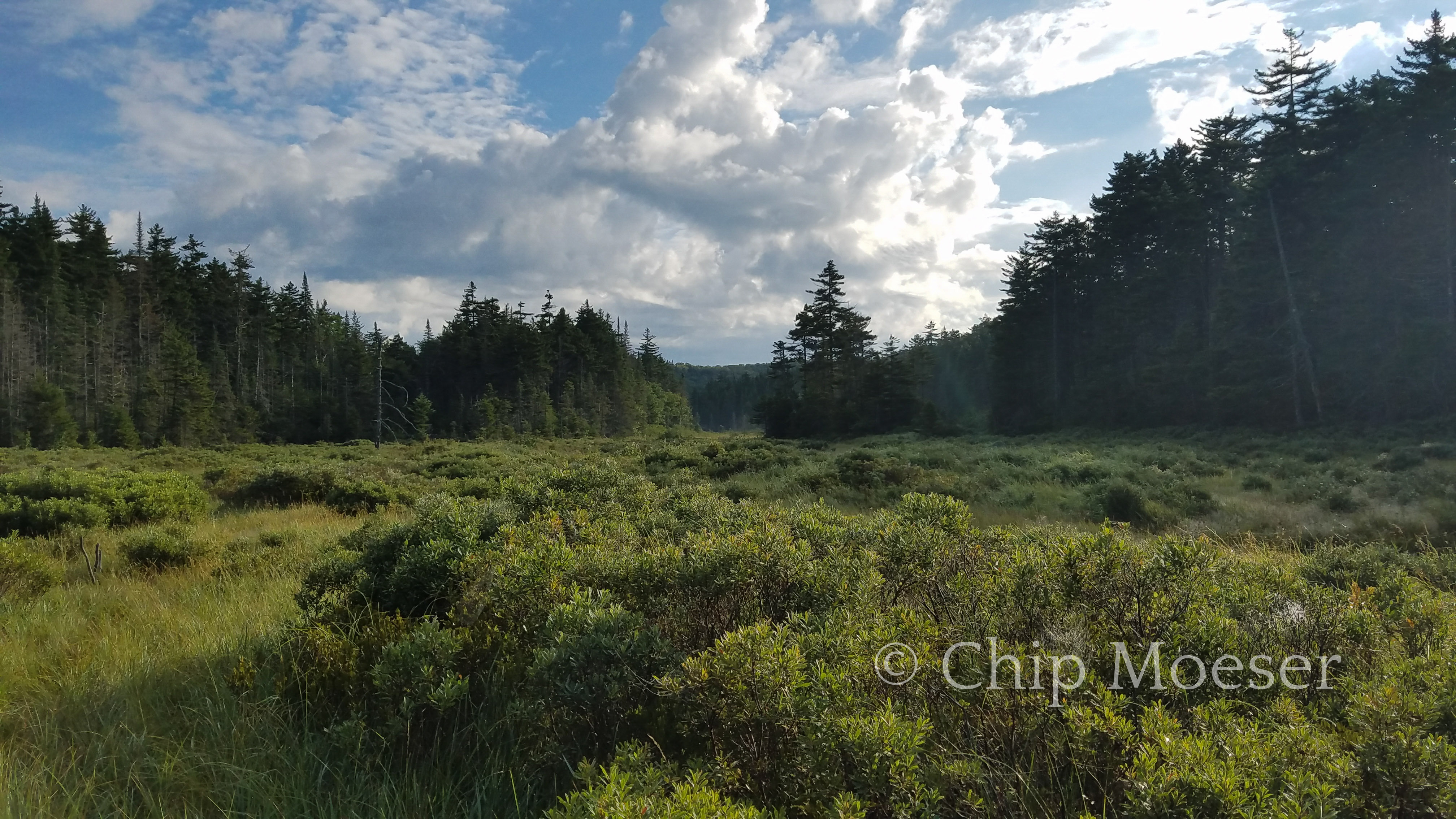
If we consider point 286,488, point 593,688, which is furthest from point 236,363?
point 593,688

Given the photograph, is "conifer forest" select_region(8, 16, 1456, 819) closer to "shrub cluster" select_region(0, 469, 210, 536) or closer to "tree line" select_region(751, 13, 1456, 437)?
"shrub cluster" select_region(0, 469, 210, 536)

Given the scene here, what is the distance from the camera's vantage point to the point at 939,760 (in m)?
2.08

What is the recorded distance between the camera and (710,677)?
2229 millimetres

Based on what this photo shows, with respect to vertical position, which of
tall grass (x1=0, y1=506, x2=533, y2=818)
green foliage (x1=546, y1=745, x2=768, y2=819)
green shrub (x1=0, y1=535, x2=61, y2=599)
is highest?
green foliage (x1=546, y1=745, x2=768, y2=819)

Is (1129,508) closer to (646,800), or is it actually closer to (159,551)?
(646,800)

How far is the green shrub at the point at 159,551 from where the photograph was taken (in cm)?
745

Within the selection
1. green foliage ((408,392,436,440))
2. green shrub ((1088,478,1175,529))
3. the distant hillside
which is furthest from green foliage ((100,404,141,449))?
the distant hillside

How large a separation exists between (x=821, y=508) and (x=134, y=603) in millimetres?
Answer: 5486

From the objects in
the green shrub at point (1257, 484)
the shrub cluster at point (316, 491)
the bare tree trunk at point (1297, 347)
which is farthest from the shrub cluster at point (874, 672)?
the bare tree trunk at point (1297, 347)

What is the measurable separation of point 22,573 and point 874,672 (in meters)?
7.85

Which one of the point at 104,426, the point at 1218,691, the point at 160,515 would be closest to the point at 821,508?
the point at 1218,691

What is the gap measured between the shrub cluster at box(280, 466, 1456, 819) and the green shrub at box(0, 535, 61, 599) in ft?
13.0

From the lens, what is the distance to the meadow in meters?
1.92

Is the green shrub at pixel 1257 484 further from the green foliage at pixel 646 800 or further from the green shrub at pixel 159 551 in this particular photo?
the green shrub at pixel 159 551
